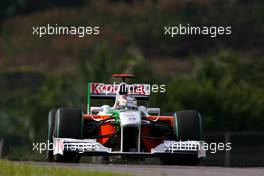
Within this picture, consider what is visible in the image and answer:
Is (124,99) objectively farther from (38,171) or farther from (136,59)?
(136,59)

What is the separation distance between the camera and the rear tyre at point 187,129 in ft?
79.7

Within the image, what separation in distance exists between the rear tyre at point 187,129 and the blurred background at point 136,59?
107 feet

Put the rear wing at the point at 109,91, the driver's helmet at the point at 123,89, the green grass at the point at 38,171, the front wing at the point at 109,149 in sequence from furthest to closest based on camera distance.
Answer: the rear wing at the point at 109,91
the driver's helmet at the point at 123,89
the front wing at the point at 109,149
the green grass at the point at 38,171

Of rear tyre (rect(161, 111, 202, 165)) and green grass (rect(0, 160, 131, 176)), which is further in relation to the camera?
rear tyre (rect(161, 111, 202, 165))

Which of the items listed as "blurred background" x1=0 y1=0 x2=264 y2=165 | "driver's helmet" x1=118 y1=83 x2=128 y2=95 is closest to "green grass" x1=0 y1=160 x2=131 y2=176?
"driver's helmet" x1=118 y1=83 x2=128 y2=95

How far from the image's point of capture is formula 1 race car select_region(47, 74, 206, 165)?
23797mm

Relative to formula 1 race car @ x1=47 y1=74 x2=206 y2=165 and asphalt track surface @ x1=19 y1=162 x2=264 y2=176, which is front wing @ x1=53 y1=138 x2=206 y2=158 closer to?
formula 1 race car @ x1=47 y1=74 x2=206 y2=165

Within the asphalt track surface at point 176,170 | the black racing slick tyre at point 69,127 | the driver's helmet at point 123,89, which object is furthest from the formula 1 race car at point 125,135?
the asphalt track surface at point 176,170

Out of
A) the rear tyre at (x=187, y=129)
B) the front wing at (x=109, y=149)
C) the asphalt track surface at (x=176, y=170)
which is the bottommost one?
the asphalt track surface at (x=176, y=170)

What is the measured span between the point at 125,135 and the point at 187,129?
123 centimetres

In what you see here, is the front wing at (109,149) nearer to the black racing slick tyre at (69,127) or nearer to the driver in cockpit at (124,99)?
the black racing slick tyre at (69,127)

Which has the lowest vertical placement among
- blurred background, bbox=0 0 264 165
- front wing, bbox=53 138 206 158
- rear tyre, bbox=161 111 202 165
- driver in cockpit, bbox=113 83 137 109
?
front wing, bbox=53 138 206 158

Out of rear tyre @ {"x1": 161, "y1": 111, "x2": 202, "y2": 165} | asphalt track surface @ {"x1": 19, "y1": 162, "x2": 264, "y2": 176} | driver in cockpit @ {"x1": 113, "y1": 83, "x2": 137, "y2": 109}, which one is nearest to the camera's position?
asphalt track surface @ {"x1": 19, "y1": 162, "x2": 264, "y2": 176}

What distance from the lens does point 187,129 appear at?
24.3m
